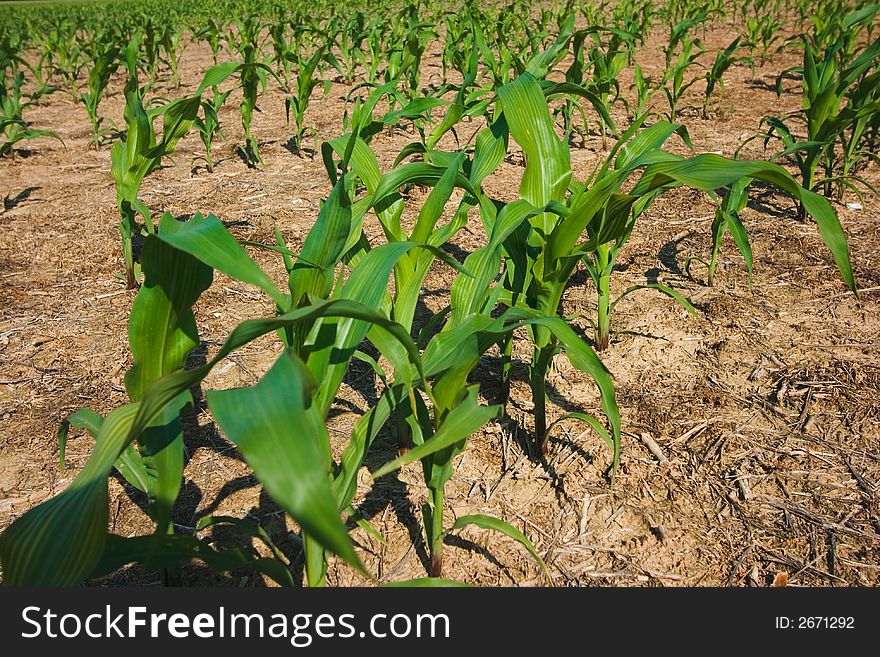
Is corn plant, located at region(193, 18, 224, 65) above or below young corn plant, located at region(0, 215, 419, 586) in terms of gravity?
above

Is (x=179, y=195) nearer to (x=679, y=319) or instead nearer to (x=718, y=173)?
(x=679, y=319)

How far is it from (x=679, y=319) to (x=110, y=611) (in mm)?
1806

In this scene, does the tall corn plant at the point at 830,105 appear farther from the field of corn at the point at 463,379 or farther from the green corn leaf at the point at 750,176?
the green corn leaf at the point at 750,176

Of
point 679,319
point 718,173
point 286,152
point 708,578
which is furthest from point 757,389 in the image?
point 286,152

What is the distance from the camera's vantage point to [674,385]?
1.93 metres

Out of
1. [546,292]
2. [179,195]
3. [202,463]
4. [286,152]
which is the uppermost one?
[286,152]

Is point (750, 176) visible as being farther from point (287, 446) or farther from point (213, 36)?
point (213, 36)

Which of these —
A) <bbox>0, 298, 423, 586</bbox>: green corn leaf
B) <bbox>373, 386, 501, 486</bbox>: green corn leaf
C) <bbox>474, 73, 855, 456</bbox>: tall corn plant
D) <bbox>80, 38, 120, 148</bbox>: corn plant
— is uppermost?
<bbox>80, 38, 120, 148</bbox>: corn plant

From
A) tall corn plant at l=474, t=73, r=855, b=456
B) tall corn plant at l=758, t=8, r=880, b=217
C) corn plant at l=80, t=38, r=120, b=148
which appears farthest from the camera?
corn plant at l=80, t=38, r=120, b=148

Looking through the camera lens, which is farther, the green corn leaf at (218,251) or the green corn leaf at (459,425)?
the green corn leaf at (459,425)

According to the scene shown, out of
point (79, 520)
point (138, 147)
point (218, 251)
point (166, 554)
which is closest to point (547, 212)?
point (218, 251)

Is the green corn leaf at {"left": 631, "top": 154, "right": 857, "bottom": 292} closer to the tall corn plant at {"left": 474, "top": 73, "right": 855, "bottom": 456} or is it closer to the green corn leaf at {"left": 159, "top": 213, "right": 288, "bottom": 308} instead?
the tall corn plant at {"left": 474, "top": 73, "right": 855, "bottom": 456}

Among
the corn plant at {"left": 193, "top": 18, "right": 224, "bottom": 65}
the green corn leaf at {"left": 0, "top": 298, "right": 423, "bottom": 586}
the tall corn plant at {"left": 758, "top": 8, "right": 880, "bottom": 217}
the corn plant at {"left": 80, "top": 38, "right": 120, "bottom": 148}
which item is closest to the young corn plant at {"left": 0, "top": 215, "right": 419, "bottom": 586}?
the green corn leaf at {"left": 0, "top": 298, "right": 423, "bottom": 586}

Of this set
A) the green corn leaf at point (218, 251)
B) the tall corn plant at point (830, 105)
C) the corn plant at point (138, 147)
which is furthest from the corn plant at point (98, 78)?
the tall corn plant at point (830, 105)
